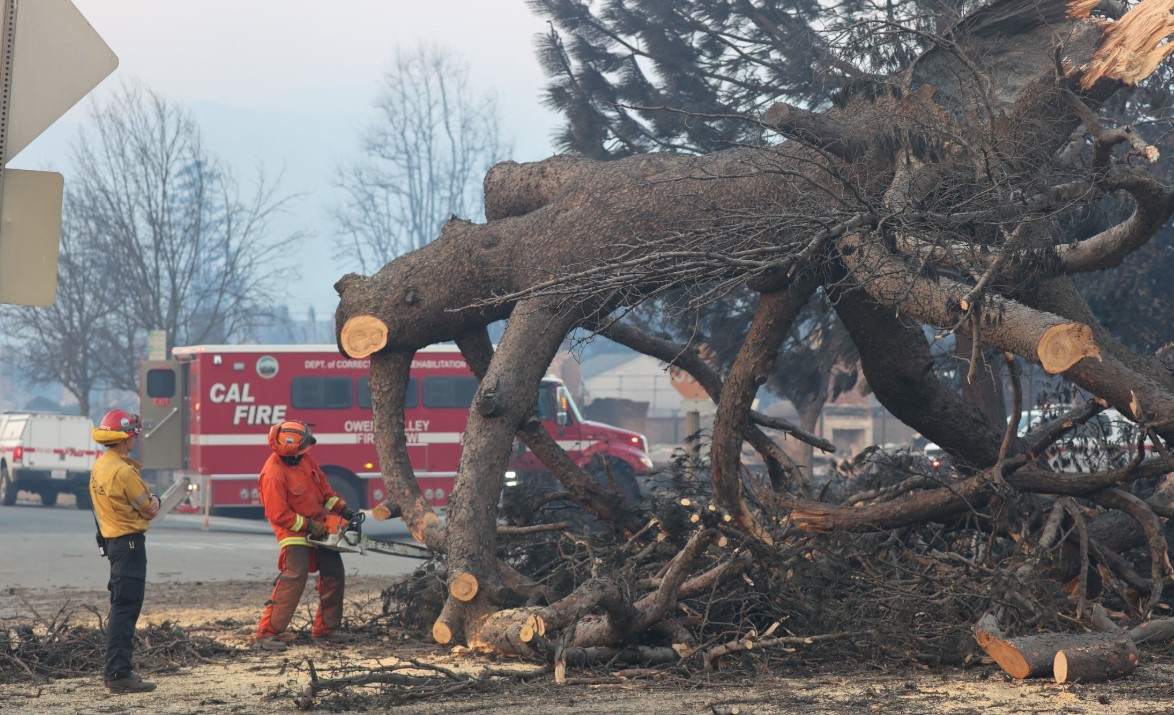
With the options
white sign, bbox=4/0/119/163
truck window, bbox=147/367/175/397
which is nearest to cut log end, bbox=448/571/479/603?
white sign, bbox=4/0/119/163

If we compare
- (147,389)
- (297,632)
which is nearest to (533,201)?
(297,632)

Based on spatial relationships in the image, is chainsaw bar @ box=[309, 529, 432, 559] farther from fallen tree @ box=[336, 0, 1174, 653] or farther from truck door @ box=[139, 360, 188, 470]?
truck door @ box=[139, 360, 188, 470]

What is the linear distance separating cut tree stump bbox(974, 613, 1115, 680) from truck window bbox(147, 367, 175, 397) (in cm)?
1653

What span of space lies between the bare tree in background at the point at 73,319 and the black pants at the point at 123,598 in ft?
85.1

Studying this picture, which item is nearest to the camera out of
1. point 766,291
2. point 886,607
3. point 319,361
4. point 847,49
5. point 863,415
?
point 886,607

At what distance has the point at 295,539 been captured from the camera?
9062 mm

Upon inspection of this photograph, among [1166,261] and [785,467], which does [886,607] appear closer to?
[785,467]

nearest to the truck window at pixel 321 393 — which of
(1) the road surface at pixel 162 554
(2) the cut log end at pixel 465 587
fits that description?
(1) the road surface at pixel 162 554

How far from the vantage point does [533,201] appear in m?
10.1

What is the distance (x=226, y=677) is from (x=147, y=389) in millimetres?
14300

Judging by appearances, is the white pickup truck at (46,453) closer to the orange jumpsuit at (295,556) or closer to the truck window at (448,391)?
the truck window at (448,391)

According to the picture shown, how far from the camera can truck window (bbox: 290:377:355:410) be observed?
20.4 m

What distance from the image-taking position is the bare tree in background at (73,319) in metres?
32.2

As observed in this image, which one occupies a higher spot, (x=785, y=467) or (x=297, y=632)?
(x=785, y=467)
